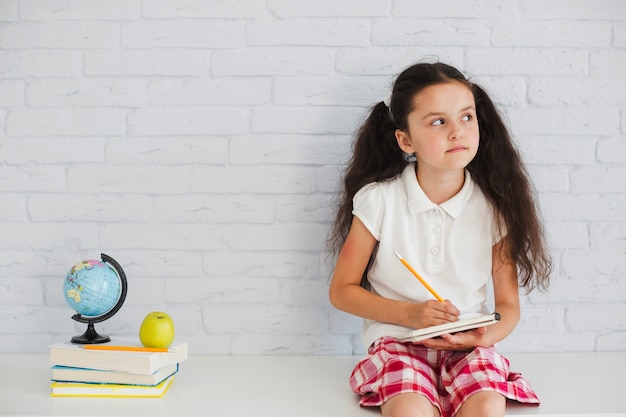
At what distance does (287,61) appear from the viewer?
1.90 meters

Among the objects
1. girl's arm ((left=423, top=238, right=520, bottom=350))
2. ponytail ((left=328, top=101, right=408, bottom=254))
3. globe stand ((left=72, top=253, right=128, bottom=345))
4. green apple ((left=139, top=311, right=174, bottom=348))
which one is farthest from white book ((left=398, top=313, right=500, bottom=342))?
globe stand ((left=72, top=253, right=128, bottom=345))

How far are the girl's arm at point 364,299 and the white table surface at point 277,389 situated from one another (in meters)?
0.18

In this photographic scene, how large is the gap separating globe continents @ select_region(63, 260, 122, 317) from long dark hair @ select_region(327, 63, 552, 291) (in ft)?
1.80

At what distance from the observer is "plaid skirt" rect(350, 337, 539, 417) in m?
1.49

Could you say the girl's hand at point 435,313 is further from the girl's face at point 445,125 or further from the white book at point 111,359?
the white book at point 111,359

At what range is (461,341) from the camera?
156cm

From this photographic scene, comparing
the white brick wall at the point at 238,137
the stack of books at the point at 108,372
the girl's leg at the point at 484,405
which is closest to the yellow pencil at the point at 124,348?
the stack of books at the point at 108,372

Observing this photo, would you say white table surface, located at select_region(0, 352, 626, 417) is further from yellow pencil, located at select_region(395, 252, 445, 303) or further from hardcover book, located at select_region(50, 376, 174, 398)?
yellow pencil, located at select_region(395, 252, 445, 303)

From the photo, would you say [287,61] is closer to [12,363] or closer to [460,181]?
[460,181]

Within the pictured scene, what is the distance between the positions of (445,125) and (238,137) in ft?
1.78

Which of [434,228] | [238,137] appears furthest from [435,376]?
[238,137]

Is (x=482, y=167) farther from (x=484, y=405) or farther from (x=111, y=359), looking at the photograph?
(x=111, y=359)

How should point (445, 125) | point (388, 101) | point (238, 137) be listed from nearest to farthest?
point (445, 125), point (388, 101), point (238, 137)

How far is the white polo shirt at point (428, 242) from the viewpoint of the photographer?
5.65ft
